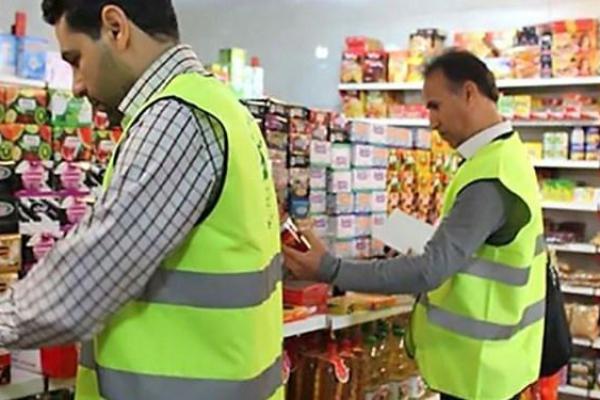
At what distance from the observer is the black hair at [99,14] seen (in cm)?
126

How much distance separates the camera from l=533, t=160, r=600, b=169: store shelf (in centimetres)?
502

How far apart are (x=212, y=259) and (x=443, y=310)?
1.18m

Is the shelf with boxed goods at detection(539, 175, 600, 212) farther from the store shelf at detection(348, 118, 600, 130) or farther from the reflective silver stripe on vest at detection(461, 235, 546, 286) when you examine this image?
the reflective silver stripe on vest at detection(461, 235, 546, 286)

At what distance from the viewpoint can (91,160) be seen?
208 cm

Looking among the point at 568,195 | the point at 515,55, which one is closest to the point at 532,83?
the point at 515,55

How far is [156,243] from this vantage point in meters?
1.21

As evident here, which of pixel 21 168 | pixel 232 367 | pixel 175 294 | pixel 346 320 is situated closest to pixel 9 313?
pixel 175 294

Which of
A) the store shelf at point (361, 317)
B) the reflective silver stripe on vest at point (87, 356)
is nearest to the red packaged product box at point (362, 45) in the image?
the store shelf at point (361, 317)

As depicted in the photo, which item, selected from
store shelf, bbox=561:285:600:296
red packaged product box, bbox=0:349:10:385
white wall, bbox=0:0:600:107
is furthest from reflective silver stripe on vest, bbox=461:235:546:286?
white wall, bbox=0:0:600:107

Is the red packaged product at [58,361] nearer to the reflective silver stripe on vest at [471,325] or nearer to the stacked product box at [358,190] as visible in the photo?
the reflective silver stripe on vest at [471,325]

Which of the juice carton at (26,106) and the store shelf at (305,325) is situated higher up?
the juice carton at (26,106)

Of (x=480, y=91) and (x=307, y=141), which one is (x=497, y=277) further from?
(x=307, y=141)

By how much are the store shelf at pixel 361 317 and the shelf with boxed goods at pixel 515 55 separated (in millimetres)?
2377

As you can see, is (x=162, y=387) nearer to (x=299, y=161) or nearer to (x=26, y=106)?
(x=26, y=106)
